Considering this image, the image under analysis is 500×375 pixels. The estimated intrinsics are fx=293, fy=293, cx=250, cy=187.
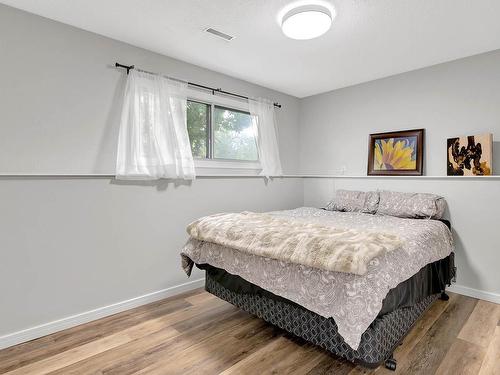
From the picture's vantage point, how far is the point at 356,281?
1439 mm

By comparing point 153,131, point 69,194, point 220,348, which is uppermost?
point 153,131

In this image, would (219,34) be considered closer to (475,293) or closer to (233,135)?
(233,135)

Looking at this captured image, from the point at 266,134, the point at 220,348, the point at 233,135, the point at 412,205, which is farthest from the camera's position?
the point at 266,134

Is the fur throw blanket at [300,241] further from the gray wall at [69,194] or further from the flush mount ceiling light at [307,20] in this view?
the flush mount ceiling light at [307,20]

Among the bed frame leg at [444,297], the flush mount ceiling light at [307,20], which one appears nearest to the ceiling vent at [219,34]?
the flush mount ceiling light at [307,20]

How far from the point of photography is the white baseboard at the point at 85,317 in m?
1.96

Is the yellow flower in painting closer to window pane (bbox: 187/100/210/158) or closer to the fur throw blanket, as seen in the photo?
the fur throw blanket

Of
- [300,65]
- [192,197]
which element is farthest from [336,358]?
[300,65]

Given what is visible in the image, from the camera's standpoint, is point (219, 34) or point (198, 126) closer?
point (219, 34)

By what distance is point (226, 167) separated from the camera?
3.36 m

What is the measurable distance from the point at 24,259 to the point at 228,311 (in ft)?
5.03

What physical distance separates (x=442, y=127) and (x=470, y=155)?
1.34 feet

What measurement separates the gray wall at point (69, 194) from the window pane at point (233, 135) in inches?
29.4

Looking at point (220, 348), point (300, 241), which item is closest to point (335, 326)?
point (300, 241)
